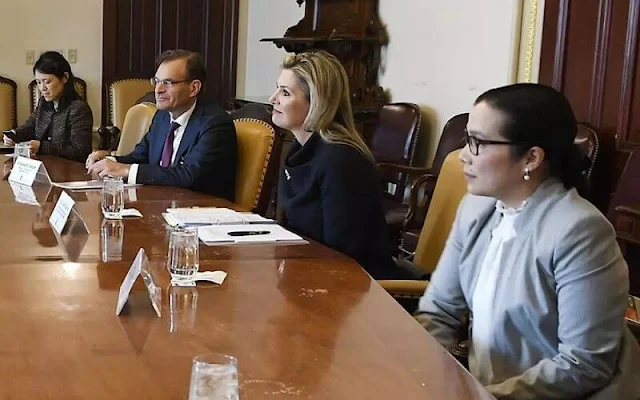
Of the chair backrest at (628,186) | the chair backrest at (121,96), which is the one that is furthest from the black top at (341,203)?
the chair backrest at (121,96)

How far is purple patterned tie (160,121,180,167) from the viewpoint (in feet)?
10.9

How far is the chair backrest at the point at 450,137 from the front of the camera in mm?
4164

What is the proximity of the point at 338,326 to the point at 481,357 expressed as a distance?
1.22ft

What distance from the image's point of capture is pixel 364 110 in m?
4.94

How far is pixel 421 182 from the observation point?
152 inches

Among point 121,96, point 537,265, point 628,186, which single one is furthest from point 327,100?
point 121,96

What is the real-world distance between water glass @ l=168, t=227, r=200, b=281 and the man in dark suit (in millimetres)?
1352

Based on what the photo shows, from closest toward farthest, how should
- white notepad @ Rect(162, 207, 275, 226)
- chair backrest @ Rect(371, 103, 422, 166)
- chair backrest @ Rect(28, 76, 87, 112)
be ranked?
white notepad @ Rect(162, 207, 275, 226) → chair backrest @ Rect(371, 103, 422, 166) → chair backrest @ Rect(28, 76, 87, 112)

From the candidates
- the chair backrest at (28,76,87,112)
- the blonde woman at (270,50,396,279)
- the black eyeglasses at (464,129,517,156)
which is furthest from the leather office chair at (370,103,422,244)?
the chair backrest at (28,76,87,112)

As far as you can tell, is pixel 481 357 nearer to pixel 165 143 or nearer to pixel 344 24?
pixel 165 143

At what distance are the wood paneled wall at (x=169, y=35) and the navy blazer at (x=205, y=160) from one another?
3.55 metres

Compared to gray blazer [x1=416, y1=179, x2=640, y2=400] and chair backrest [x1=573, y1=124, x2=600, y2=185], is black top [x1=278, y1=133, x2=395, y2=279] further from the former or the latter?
chair backrest [x1=573, y1=124, x2=600, y2=185]

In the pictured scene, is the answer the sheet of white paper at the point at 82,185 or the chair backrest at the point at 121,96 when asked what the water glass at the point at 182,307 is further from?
the chair backrest at the point at 121,96

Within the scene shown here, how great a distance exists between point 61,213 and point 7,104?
4496 millimetres
